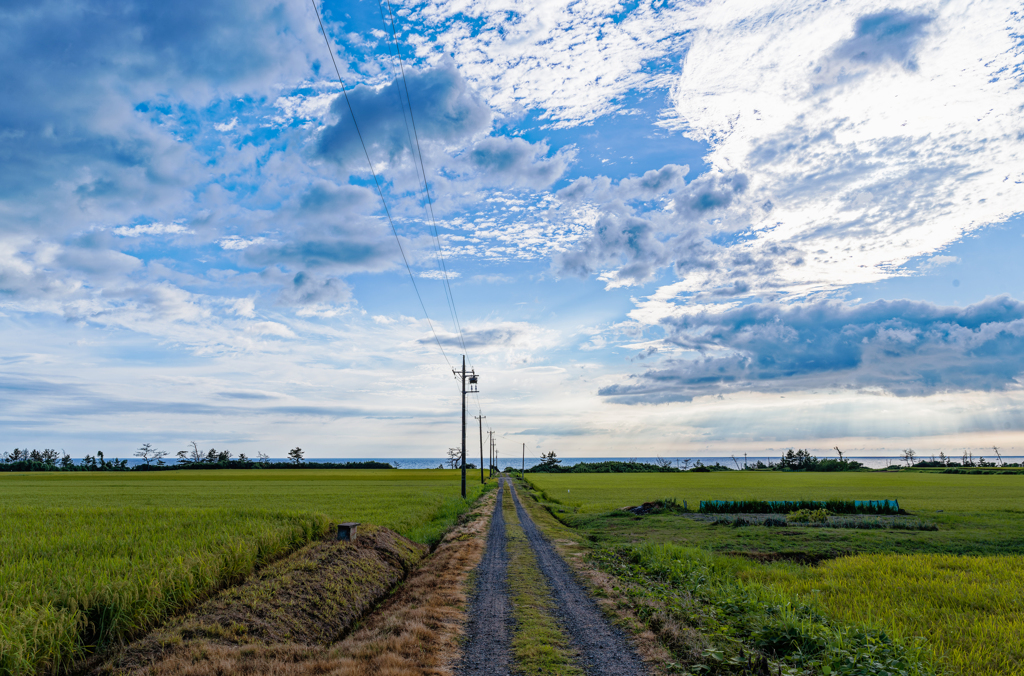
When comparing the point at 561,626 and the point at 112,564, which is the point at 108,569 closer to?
the point at 112,564

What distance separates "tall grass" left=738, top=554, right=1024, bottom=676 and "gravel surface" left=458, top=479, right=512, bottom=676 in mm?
7306

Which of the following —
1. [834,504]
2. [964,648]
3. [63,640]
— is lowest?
[834,504]

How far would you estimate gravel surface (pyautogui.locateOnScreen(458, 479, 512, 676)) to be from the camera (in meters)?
8.43

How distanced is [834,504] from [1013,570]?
23.7 meters

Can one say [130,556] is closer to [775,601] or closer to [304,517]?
[304,517]

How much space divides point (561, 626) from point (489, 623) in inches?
62.8

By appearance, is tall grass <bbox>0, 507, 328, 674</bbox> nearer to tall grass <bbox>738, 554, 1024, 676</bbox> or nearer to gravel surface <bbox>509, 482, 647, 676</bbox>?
gravel surface <bbox>509, 482, 647, 676</bbox>

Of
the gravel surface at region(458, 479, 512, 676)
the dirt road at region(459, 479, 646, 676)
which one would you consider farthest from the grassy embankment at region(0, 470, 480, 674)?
the dirt road at region(459, 479, 646, 676)

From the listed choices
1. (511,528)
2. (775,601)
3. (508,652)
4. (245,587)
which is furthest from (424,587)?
(511,528)

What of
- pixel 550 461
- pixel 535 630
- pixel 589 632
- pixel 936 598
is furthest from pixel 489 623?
pixel 550 461

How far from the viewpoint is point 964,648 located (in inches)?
361

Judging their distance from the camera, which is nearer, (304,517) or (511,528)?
(304,517)

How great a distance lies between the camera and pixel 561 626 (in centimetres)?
1053

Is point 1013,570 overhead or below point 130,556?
below
